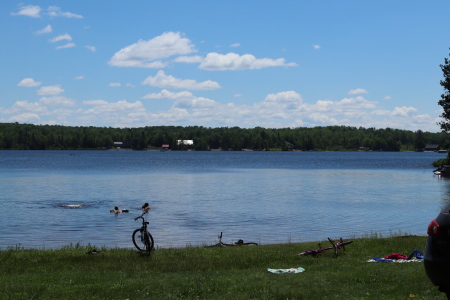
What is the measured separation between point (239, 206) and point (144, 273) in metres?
38.2

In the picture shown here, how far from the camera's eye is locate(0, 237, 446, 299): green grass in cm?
1338

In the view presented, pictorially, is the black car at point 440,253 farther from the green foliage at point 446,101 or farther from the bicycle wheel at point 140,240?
the green foliage at point 446,101

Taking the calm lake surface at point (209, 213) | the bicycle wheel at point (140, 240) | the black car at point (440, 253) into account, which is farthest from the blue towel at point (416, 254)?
the calm lake surface at point (209, 213)

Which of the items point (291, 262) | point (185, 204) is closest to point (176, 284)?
point (291, 262)

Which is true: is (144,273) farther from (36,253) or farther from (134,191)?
(134,191)

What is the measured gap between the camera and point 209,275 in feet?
53.0

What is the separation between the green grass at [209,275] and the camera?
43.9 feet

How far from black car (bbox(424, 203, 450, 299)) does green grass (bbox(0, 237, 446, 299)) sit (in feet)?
12.7

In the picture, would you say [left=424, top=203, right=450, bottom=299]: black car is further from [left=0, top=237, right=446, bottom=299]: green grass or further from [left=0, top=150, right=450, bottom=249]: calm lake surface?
[left=0, top=150, right=450, bottom=249]: calm lake surface

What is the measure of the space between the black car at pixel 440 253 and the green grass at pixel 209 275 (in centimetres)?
388

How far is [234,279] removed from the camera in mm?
15164

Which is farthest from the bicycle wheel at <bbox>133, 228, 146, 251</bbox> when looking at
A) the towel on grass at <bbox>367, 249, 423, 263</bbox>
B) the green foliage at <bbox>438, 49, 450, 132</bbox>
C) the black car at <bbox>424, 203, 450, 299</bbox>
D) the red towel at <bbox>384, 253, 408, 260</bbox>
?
the green foliage at <bbox>438, 49, 450, 132</bbox>

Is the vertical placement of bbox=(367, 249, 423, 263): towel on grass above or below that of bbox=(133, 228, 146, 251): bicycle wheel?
above

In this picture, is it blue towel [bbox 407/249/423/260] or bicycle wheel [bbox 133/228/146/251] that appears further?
bicycle wheel [bbox 133/228/146/251]
